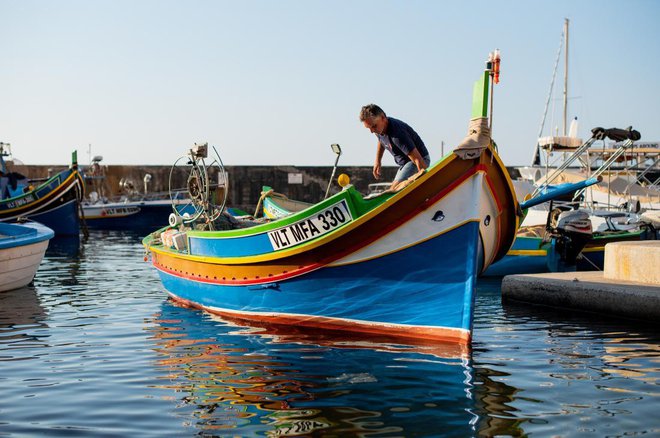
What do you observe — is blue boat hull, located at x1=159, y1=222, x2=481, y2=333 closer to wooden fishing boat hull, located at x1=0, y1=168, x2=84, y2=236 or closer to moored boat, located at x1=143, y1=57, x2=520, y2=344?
moored boat, located at x1=143, y1=57, x2=520, y2=344

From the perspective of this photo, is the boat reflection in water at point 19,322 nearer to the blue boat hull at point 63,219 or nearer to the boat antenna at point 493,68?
the boat antenna at point 493,68

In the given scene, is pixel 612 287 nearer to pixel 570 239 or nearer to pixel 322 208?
pixel 570 239

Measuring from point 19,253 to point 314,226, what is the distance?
22.1 ft

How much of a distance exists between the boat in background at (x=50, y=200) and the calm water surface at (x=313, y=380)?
16831 mm

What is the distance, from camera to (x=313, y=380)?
7.05 metres

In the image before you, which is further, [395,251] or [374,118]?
[374,118]

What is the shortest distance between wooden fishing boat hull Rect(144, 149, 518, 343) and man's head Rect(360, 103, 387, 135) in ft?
3.03

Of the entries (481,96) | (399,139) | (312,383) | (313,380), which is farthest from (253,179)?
(312,383)

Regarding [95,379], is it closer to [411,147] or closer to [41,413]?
[41,413]

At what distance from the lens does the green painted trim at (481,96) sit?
752 cm

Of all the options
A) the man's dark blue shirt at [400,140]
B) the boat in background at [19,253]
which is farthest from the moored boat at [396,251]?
the boat in background at [19,253]

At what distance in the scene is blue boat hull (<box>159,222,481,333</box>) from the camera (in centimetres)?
786

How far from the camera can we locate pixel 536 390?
263 inches

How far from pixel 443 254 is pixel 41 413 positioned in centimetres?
396
